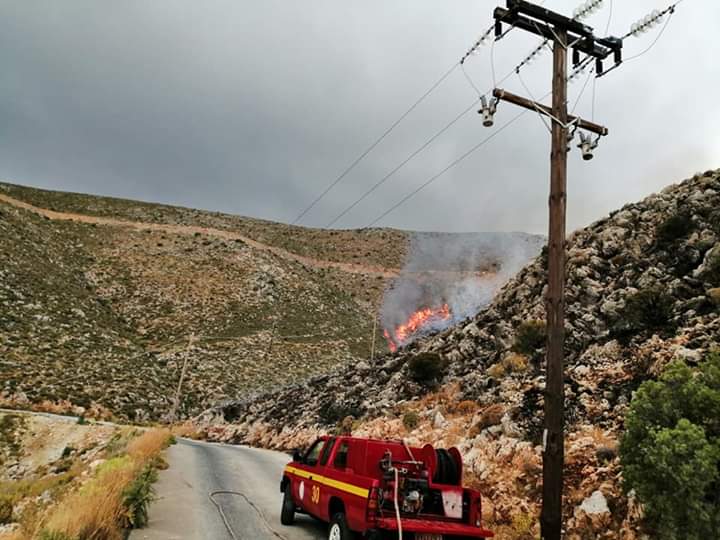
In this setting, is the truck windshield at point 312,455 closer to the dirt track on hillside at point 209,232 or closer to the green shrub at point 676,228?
the green shrub at point 676,228

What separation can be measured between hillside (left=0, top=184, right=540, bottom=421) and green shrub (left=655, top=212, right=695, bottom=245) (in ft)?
113

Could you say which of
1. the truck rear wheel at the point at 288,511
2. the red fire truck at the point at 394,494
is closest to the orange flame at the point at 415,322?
A: the truck rear wheel at the point at 288,511

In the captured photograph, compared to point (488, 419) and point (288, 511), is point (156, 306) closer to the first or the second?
point (488, 419)

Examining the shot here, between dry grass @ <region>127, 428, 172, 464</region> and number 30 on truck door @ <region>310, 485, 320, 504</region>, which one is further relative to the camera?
dry grass @ <region>127, 428, 172, 464</region>

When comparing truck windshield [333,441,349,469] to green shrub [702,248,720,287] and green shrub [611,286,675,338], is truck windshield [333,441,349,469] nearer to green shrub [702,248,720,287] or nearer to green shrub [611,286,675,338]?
green shrub [611,286,675,338]

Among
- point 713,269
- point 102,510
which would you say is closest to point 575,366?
point 713,269

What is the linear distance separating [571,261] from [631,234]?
290cm

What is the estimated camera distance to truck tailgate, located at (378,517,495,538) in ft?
22.8

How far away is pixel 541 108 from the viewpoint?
927 centimetres

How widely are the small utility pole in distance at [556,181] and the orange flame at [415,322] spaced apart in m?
30.1

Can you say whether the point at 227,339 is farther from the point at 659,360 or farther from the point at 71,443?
the point at 659,360

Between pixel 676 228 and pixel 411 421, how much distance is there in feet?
42.1

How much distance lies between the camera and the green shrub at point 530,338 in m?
19.5

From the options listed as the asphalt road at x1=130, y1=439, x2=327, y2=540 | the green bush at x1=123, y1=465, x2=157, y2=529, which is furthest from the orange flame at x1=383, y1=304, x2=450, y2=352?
the green bush at x1=123, y1=465, x2=157, y2=529
